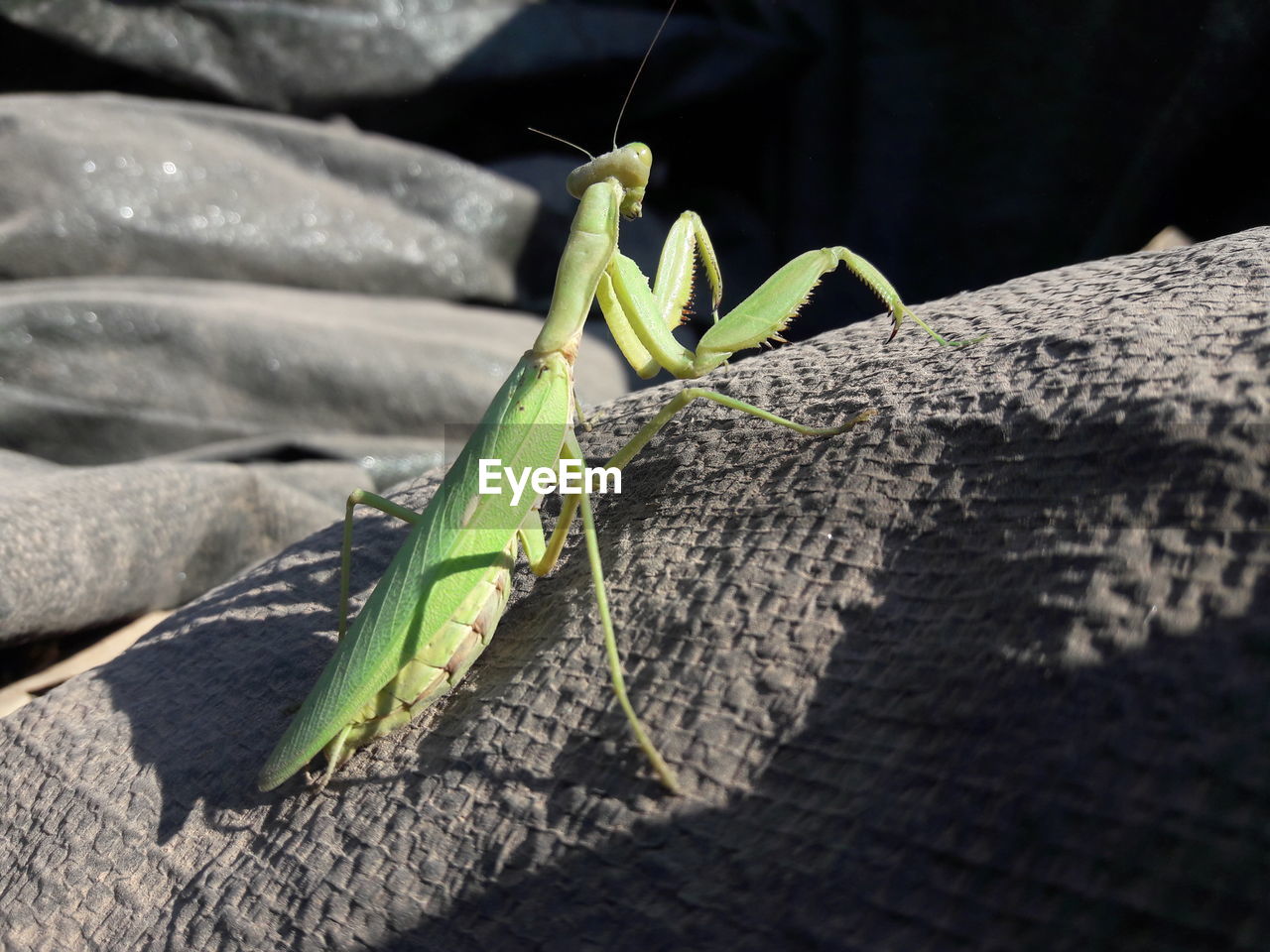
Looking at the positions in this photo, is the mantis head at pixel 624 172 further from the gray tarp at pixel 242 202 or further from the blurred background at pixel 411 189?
the gray tarp at pixel 242 202

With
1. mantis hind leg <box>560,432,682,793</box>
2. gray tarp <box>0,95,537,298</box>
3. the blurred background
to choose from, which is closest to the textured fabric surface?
mantis hind leg <box>560,432,682,793</box>

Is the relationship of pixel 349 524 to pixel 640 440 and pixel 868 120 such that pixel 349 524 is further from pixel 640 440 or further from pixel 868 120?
pixel 868 120

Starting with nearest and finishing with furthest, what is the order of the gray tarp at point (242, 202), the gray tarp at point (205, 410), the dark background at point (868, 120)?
the gray tarp at point (205, 410)
the dark background at point (868, 120)
the gray tarp at point (242, 202)

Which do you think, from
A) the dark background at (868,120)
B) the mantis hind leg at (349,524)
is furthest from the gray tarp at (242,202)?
the mantis hind leg at (349,524)

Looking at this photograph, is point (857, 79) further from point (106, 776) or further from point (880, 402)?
point (106, 776)

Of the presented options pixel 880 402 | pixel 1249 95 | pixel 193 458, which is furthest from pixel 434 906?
pixel 1249 95

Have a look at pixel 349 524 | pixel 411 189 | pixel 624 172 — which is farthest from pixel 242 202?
pixel 349 524
